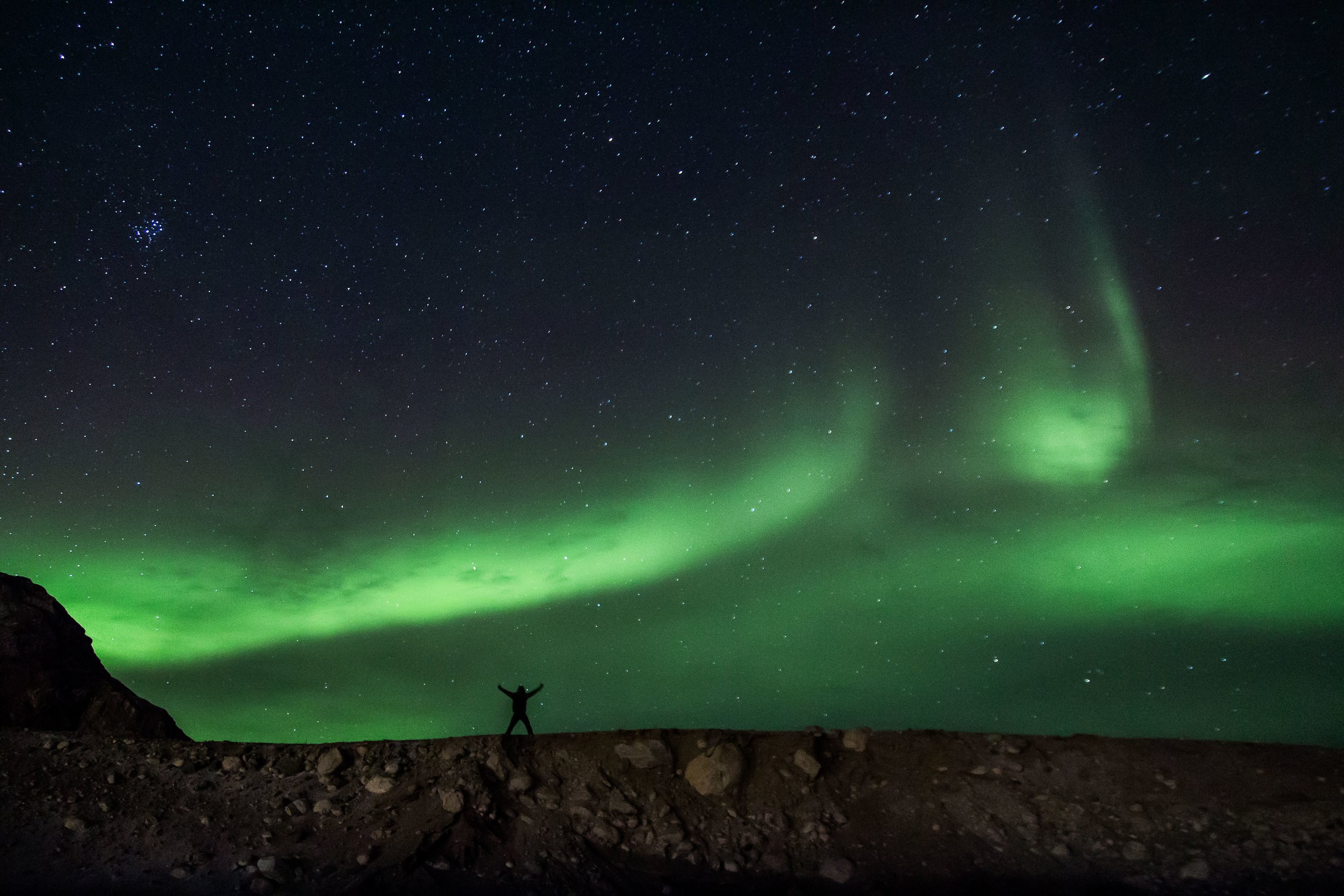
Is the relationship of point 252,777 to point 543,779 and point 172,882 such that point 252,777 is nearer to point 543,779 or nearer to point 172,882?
point 172,882

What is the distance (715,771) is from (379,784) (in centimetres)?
523

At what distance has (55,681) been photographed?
13.7 meters

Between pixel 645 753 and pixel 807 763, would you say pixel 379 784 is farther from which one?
pixel 807 763

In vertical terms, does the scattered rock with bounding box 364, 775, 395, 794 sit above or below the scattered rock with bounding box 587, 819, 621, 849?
above

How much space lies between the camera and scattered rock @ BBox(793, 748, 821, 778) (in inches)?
424

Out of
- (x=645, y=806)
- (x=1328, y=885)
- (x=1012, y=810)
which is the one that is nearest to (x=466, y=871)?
(x=645, y=806)

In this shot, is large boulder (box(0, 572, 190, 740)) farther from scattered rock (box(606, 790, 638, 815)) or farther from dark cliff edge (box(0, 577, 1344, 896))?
scattered rock (box(606, 790, 638, 815))

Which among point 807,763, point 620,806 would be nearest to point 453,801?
point 620,806

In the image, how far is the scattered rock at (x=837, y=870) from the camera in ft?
29.3

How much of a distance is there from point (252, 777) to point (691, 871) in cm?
688

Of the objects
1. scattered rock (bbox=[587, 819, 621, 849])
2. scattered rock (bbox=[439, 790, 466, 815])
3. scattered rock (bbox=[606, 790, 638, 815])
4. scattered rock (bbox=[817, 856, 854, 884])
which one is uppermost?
scattered rock (bbox=[439, 790, 466, 815])

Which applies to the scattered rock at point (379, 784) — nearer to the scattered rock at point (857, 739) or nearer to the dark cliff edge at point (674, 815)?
the dark cliff edge at point (674, 815)

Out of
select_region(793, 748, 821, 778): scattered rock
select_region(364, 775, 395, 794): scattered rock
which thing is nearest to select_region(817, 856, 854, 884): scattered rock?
A: select_region(793, 748, 821, 778): scattered rock

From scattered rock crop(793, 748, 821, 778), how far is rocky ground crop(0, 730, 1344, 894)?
0.03m
